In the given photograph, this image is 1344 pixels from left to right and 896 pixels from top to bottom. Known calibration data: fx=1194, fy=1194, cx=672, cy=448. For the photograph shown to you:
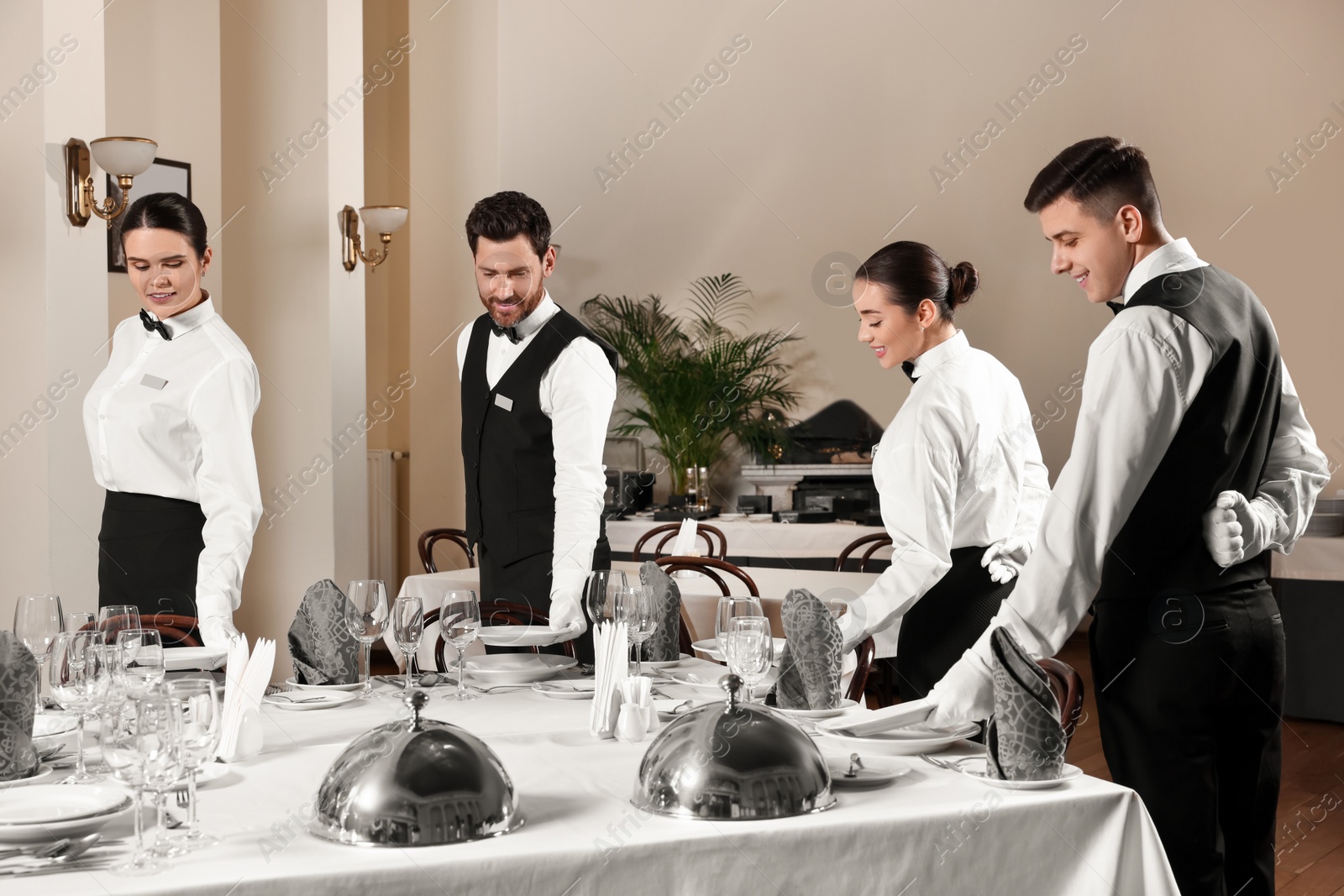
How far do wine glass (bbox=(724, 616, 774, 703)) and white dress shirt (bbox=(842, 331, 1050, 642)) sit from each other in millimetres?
462

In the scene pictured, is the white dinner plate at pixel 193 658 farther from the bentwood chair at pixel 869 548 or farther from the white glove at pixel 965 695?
the bentwood chair at pixel 869 548

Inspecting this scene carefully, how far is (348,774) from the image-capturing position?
49.7 inches

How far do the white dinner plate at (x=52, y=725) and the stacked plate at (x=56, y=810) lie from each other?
39cm

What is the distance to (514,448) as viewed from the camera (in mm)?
2906

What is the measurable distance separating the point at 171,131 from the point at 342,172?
0.79 m

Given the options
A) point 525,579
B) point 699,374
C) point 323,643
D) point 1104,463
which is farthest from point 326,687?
point 699,374

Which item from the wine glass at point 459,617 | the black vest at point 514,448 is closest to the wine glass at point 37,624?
the wine glass at point 459,617

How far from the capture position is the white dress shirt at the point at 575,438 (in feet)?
8.81

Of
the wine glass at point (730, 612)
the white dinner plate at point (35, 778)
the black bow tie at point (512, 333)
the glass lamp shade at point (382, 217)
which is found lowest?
the white dinner plate at point (35, 778)

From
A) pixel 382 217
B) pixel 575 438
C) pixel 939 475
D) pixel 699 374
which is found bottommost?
pixel 939 475

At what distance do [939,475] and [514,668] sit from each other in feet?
2.89

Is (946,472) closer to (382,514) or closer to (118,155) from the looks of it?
(118,155)

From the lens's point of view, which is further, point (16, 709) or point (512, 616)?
point (512, 616)

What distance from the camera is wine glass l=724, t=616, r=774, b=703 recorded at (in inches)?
66.1
